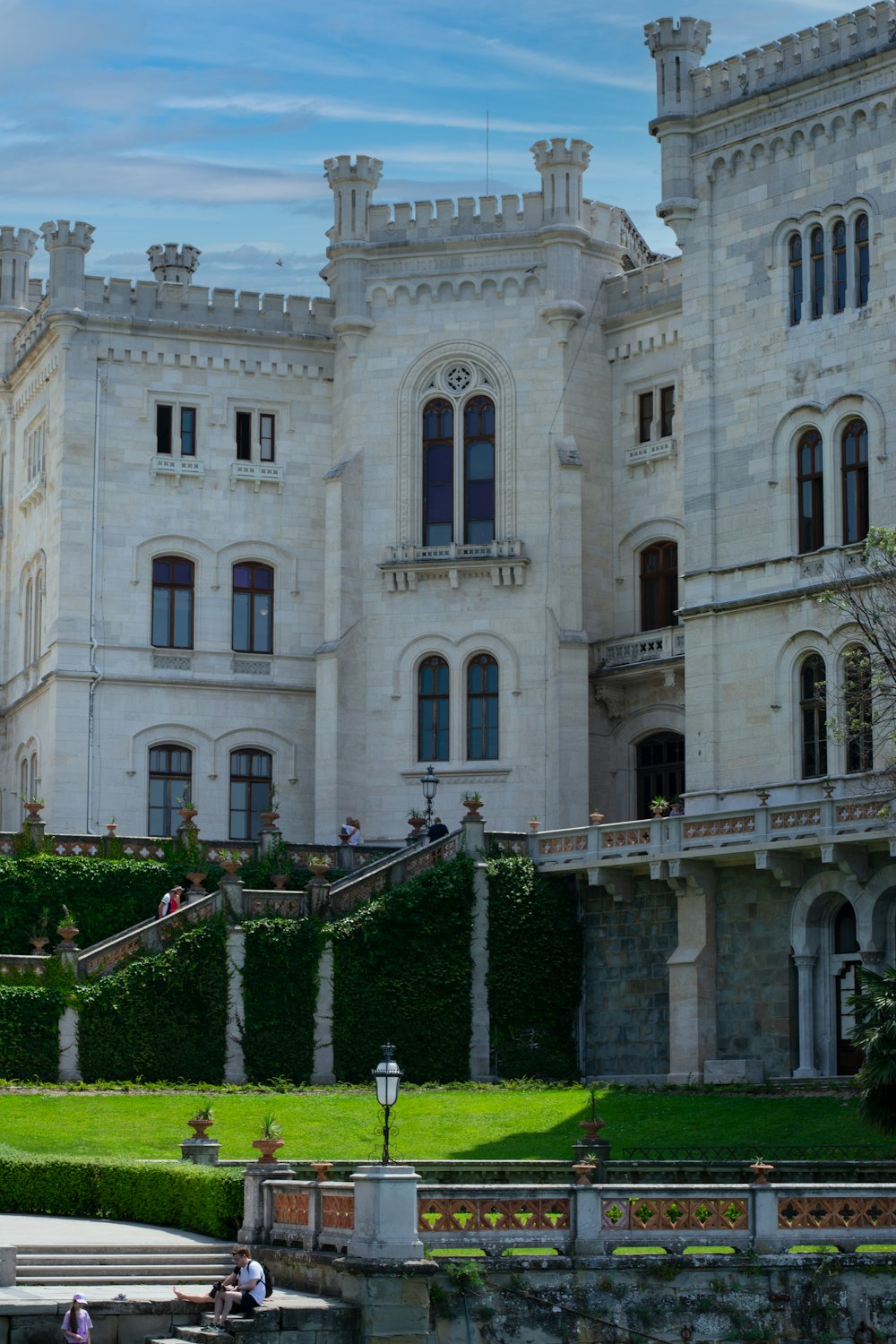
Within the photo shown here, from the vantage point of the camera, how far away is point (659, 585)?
6081 centimetres

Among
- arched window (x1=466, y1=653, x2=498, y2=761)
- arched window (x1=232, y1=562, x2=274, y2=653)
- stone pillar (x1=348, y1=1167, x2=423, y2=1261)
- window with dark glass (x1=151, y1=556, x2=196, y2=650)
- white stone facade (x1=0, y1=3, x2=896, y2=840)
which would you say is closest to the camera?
stone pillar (x1=348, y1=1167, x2=423, y2=1261)

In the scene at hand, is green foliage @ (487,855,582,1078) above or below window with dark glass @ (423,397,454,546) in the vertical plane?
below

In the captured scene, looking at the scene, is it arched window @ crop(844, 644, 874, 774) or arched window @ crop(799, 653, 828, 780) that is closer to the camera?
arched window @ crop(844, 644, 874, 774)

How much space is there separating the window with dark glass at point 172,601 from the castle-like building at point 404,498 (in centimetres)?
9

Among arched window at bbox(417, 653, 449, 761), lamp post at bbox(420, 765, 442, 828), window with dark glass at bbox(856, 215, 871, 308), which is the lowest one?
lamp post at bbox(420, 765, 442, 828)

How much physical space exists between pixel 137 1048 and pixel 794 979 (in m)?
12.5

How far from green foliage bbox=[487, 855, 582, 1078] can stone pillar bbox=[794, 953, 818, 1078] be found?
615 centimetres

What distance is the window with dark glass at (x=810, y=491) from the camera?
5334 cm

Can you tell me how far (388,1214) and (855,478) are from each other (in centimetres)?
2792

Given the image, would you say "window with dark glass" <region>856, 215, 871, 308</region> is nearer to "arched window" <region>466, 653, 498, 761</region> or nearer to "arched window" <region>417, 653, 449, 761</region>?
"arched window" <region>466, 653, 498, 761</region>

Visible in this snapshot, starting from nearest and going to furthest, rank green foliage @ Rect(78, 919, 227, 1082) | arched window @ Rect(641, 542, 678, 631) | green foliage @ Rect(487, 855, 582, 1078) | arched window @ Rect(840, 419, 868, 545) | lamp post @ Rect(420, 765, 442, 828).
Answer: green foliage @ Rect(78, 919, 227, 1082) → green foliage @ Rect(487, 855, 582, 1078) → arched window @ Rect(840, 419, 868, 545) → lamp post @ Rect(420, 765, 442, 828) → arched window @ Rect(641, 542, 678, 631)

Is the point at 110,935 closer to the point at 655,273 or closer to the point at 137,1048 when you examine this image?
the point at 137,1048

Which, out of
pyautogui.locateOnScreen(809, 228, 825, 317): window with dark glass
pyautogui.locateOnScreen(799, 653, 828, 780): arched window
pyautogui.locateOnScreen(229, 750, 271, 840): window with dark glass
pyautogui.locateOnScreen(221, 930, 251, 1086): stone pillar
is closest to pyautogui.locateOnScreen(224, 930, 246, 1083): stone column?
pyautogui.locateOnScreen(221, 930, 251, 1086): stone pillar

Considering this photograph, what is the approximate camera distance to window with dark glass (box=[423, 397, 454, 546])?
2438 inches
